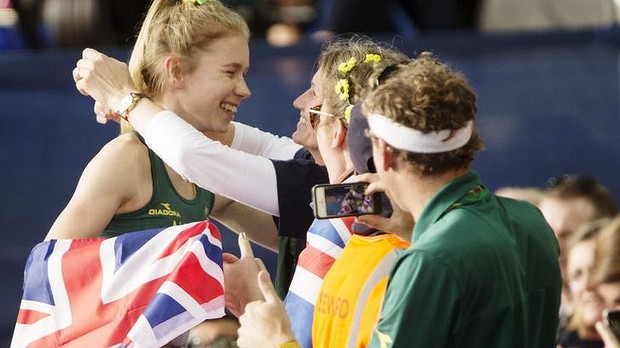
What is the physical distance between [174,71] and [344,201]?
0.83 metres

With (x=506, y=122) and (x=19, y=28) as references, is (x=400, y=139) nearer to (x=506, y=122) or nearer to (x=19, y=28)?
(x=506, y=122)

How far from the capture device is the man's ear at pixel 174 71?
3.60 meters

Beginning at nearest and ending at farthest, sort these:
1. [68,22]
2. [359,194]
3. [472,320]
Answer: [472,320]
[359,194]
[68,22]

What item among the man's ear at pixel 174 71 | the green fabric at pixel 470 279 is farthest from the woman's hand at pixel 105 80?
the green fabric at pixel 470 279

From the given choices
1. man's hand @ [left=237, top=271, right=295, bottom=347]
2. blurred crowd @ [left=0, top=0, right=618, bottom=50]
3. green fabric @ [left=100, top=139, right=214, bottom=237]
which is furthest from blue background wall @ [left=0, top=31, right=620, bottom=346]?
man's hand @ [left=237, top=271, right=295, bottom=347]

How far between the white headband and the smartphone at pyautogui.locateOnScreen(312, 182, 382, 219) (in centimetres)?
20

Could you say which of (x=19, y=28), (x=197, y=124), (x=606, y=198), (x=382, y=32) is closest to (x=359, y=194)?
(x=197, y=124)

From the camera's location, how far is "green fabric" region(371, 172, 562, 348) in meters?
2.65

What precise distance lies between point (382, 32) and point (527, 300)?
3.10 meters

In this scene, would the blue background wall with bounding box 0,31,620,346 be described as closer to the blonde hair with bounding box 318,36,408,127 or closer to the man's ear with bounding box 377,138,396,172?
the blonde hair with bounding box 318,36,408,127

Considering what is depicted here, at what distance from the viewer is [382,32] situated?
19.1 ft

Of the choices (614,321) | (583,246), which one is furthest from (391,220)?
(583,246)

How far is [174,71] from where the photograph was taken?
3615 millimetres

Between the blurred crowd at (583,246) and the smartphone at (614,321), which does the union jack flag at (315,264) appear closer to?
the smartphone at (614,321)
